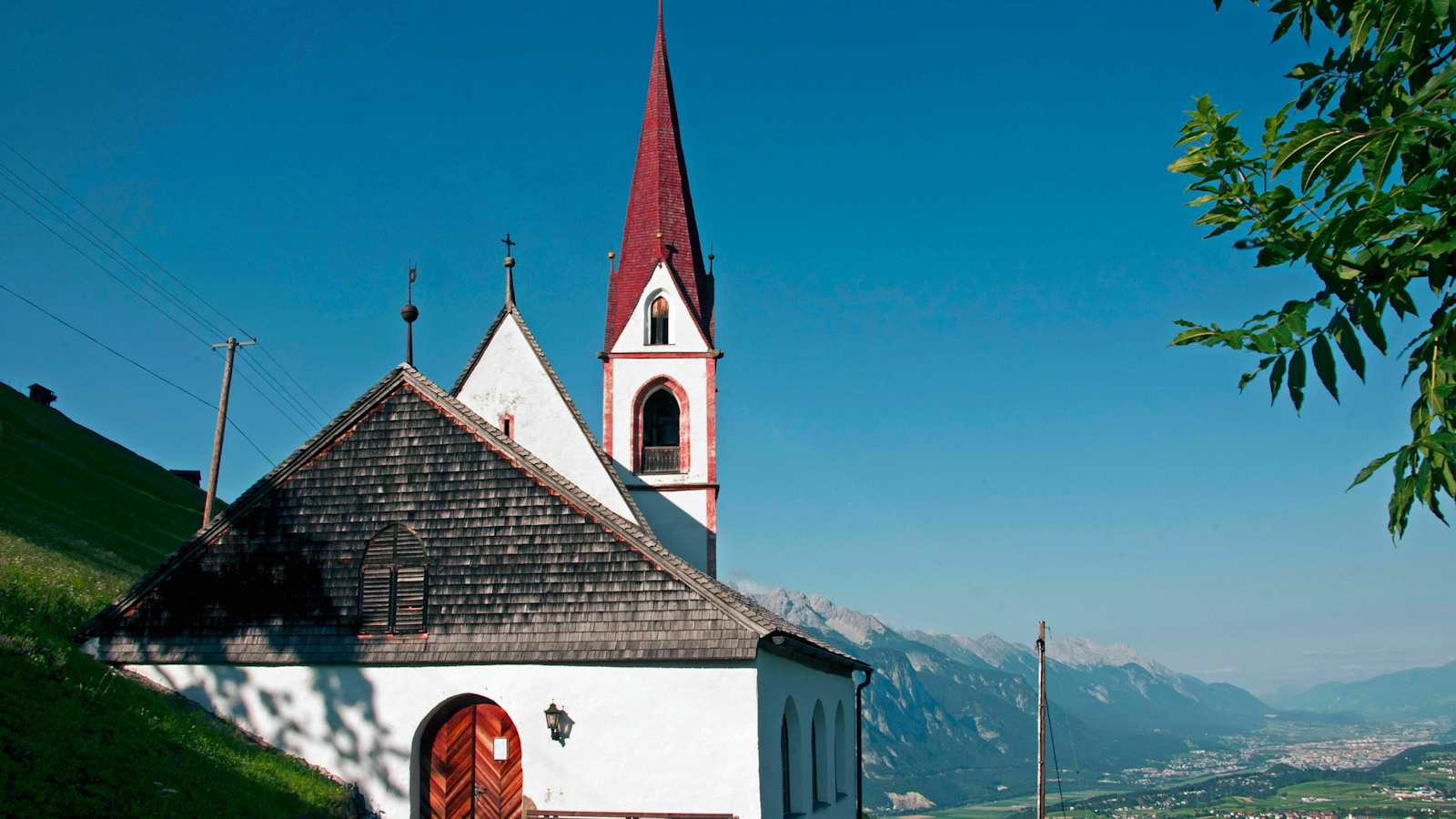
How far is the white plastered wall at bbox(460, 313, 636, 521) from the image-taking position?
28.5 meters

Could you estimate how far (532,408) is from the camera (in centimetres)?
2909

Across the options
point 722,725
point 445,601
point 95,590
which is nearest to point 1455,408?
point 722,725

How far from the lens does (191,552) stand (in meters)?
19.7

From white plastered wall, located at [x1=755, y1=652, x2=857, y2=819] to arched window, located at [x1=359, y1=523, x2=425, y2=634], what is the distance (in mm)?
5309

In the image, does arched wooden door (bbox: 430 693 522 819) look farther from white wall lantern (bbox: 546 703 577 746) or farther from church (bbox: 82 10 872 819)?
white wall lantern (bbox: 546 703 577 746)

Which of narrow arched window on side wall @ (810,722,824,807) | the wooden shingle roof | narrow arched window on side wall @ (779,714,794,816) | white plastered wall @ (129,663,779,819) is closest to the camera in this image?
white plastered wall @ (129,663,779,819)

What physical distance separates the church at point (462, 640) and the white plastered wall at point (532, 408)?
27.0 ft

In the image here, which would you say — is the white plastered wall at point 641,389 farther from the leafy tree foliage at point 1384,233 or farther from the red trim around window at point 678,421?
the leafy tree foliage at point 1384,233

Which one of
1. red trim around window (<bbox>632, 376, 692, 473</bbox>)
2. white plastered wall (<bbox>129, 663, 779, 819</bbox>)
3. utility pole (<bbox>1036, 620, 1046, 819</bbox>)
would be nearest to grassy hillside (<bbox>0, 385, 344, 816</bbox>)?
white plastered wall (<bbox>129, 663, 779, 819</bbox>)

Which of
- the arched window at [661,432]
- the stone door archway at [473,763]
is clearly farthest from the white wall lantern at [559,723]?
the arched window at [661,432]

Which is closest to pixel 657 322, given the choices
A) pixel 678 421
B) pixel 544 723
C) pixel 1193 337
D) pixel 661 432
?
pixel 678 421

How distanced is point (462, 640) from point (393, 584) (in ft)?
4.72

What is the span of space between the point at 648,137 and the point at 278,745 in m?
24.7

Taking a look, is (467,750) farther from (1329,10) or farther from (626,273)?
(626,273)
